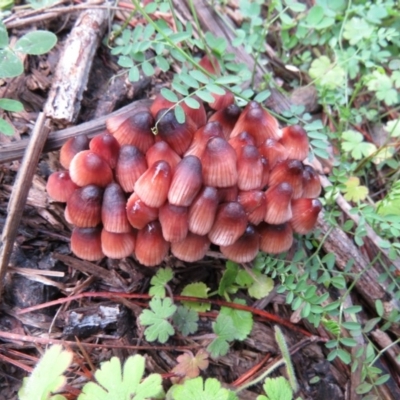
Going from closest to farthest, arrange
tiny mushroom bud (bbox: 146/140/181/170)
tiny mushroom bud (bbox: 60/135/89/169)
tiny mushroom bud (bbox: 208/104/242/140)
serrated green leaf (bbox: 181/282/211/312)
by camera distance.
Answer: tiny mushroom bud (bbox: 146/140/181/170) < tiny mushroom bud (bbox: 60/135/89/169) < tiny mushroom bud (bbox: 208/104/242/140) < serrated green leaf (bbox: 181/282/211/312)

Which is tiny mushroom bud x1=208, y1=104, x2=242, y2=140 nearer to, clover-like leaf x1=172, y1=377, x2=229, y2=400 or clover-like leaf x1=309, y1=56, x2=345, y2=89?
clover-like leaf x1=309, y1=56, x2=345, y2=89

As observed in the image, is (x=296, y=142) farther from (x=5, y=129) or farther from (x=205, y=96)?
(x=5, y=129)

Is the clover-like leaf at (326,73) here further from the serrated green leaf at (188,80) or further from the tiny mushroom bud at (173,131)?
the tiny mushroom bud at (173,131)

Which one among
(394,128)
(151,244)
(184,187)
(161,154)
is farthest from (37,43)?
(394,128)

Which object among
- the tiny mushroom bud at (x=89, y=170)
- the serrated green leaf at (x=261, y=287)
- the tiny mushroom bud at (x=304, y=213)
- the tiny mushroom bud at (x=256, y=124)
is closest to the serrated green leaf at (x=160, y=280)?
the serrated green leaf at (x=261, y=287)

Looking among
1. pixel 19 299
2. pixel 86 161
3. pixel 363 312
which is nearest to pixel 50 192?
pixel 86 161

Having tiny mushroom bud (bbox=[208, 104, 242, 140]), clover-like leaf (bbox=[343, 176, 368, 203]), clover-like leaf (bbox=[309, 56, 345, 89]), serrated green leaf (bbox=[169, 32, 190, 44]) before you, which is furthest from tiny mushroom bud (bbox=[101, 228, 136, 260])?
clover-like leaf (bbox=[309, 56, 345, 89])
